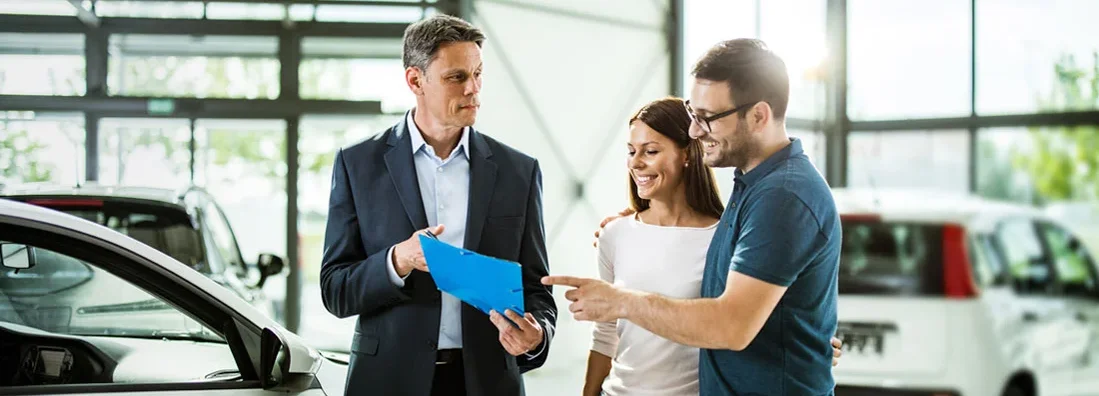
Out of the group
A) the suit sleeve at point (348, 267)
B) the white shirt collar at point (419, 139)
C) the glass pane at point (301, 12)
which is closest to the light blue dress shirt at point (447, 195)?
the white shirt collar at point (419, 139)

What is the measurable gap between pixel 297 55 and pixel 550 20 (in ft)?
7.56

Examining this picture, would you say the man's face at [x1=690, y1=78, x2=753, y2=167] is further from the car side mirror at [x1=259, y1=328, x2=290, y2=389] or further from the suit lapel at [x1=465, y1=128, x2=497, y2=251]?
the car side mirror at [x1=259, y1=328, x2=290, y2=389]

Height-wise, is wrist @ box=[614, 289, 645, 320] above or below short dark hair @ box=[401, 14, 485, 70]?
below

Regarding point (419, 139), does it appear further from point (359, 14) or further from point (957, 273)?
point (359, 14)

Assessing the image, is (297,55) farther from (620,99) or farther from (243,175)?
(620,99)

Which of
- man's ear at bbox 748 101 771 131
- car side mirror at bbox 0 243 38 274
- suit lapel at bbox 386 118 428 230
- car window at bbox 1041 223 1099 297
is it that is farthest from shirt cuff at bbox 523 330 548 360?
car window at bbox 1041 223 1099 297

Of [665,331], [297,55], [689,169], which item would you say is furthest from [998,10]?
[665,331]

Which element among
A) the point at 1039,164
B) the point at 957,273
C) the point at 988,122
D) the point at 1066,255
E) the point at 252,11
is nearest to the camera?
the point at 957,273

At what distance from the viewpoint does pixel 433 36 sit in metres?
2.43

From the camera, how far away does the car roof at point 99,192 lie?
4543 millimetres

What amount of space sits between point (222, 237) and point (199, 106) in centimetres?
384

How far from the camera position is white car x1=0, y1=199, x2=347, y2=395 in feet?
7.30

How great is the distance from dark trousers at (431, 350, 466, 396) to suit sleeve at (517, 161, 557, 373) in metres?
0.16

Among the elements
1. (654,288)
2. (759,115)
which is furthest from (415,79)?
(759,115)
